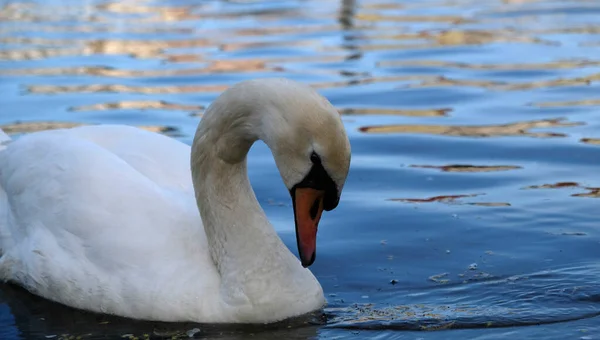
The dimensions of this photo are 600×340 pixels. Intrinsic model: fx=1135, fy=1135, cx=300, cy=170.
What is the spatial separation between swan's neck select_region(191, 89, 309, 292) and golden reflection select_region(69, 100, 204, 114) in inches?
226

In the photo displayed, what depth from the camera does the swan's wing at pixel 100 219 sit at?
5.69m

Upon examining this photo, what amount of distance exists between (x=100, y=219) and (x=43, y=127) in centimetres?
507

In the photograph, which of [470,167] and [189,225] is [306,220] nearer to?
[189,225]

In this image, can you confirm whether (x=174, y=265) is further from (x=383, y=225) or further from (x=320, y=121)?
(x=383, y=225)

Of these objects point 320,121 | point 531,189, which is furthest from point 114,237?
point 531,189

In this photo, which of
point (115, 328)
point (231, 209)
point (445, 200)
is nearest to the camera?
point (115, 328)

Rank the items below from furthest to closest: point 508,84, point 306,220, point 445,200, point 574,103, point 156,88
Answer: point 156,88, point 508,84, point 574,103, point 445,200, point 306,220

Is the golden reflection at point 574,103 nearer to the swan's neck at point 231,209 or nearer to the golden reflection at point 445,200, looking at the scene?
the golden reflection at point 445,200

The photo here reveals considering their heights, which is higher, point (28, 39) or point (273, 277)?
point (28, 39)

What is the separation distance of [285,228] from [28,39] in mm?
11511

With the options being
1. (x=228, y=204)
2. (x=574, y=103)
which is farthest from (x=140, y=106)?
(x=228, y=204)

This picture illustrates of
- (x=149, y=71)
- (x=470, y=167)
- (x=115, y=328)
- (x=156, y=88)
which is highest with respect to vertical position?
(x=149, y=71)

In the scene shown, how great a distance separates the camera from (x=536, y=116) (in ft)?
35.1

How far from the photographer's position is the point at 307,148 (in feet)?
16.4
